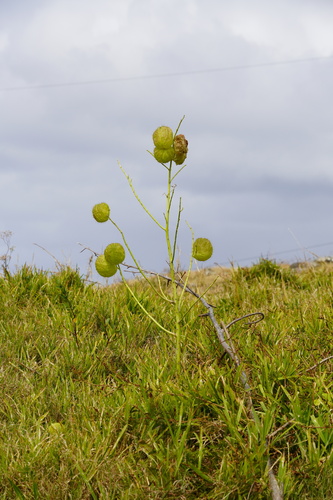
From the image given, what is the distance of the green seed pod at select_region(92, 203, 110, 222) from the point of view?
3.64 meters

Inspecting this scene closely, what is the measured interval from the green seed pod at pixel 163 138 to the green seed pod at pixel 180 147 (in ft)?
0.12

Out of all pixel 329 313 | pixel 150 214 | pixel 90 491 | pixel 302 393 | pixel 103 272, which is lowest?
pixel 90 491

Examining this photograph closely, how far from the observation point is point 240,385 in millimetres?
3477

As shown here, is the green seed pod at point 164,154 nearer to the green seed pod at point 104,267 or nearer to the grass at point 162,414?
the green seed pod at point 104,267

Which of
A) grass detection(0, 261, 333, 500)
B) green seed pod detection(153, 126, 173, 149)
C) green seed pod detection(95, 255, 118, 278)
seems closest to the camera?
grass detection(0, 261, 333, 500)

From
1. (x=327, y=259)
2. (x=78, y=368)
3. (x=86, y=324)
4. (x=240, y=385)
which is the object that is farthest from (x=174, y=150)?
(x=327, y=259)

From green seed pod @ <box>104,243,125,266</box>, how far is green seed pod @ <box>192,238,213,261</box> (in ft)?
1.43

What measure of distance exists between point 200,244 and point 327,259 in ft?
32.3

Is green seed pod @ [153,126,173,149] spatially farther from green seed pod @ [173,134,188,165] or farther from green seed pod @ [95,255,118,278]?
green seed pod @ [95,255,118,278]

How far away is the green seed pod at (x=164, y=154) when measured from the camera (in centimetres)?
352

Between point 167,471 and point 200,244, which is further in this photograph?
point 200,244

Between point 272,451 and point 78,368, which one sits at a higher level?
point 78,368

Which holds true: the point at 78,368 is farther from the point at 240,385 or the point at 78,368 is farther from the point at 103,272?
the point at 240,385

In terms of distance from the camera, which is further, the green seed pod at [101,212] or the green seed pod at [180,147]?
the green seed pod at [101,212]
